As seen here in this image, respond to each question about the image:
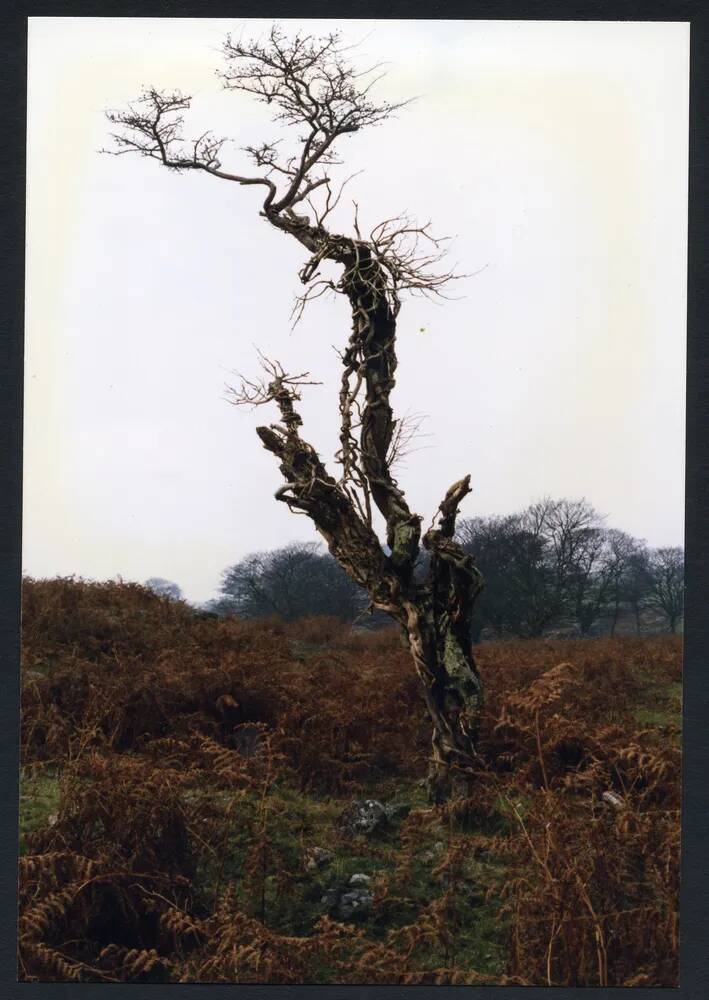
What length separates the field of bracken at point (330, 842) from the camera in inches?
165

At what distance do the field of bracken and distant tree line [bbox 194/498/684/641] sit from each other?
103 cm

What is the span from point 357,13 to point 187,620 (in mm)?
4699

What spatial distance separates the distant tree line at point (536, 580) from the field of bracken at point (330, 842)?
1.03m

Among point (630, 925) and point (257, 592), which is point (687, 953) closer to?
point (630, 925)

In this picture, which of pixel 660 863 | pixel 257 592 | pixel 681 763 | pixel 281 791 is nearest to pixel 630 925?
pixel 660 863

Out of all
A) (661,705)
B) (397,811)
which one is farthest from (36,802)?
(661,705)

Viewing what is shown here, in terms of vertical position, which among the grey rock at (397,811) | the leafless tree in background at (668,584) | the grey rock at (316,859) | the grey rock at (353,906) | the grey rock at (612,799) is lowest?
the grey rock at (353,906)

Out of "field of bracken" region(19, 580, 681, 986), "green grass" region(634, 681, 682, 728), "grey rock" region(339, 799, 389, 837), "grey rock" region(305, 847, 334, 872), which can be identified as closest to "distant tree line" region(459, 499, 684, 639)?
"green grass" region(634, 681, 682, 728)

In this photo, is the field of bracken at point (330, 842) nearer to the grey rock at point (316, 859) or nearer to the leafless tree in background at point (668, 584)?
the grey rock at point (316, 859)

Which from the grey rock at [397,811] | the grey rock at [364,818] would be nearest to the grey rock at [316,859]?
the grey rock at [364,818]

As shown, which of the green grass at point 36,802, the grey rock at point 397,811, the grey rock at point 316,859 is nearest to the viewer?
the grey rock at point 316,859

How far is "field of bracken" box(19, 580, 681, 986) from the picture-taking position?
165 inches

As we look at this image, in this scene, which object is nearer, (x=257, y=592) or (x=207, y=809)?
(x=207, y=809)

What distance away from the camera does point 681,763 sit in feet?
15.9
